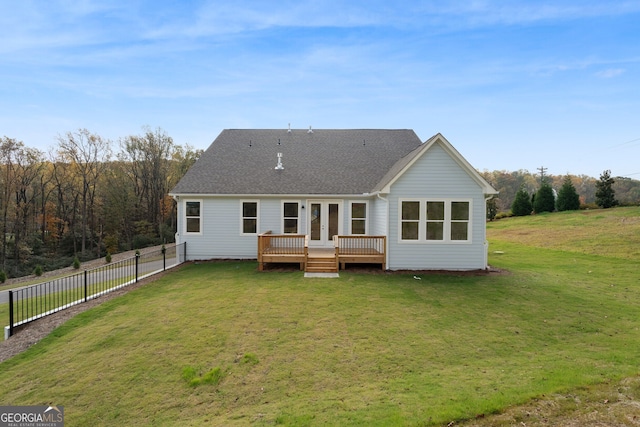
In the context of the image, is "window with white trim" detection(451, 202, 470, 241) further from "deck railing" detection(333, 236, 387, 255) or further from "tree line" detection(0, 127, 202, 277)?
"tree line" detection(0, 127, 202, 277)

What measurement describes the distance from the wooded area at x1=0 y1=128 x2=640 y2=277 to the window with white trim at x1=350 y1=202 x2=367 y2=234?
25492 mm

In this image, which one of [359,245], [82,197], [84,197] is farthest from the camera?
[82,197]

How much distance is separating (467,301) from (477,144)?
93.7 ft

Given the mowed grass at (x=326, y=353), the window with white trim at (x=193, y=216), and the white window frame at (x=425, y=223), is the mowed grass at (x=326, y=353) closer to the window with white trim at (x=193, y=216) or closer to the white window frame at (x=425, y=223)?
the white window frame at (x=425, y=223)

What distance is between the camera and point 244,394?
14.7 ft

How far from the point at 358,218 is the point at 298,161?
186 inches

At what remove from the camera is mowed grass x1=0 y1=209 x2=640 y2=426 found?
13.7 feet

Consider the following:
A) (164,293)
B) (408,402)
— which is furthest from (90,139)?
(408,402)

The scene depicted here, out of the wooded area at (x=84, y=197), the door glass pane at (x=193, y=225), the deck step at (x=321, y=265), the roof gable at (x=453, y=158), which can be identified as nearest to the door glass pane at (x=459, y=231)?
the roof gable at (x=453, y=158)

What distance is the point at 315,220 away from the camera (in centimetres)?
1477

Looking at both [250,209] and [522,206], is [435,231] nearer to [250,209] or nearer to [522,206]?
[250,209]

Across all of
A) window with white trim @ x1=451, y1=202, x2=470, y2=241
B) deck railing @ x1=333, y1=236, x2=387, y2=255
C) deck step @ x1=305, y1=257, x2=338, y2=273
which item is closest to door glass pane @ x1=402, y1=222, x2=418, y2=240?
deck railing @ x1=333, y1=236, x2=387, y2=255

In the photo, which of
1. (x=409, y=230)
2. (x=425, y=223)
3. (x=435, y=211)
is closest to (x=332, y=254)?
(x=409, y=230)

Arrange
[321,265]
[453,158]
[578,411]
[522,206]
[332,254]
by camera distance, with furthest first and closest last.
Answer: [522,206] → [332,254] → [321,265] → [453,158] → [578,411]
